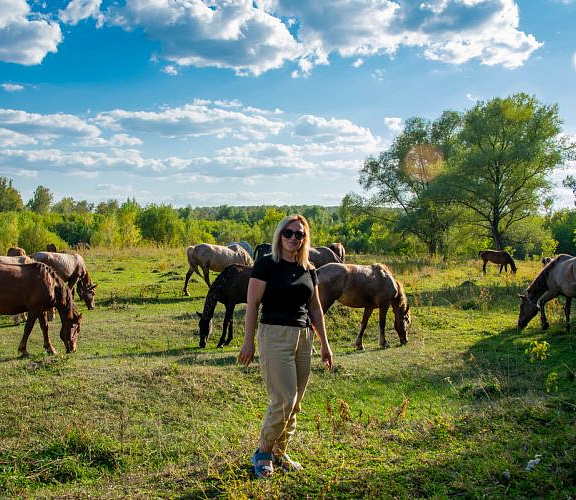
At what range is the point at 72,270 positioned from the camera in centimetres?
1638

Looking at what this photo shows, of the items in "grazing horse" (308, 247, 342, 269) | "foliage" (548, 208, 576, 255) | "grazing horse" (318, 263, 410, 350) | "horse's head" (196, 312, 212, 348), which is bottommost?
"horse's head" (196, 312, 212, 348)

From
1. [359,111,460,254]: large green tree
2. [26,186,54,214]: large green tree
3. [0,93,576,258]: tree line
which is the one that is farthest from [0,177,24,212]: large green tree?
[359,111,460,254]: large green tree

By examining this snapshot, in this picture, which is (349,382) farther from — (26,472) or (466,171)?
(466,171)

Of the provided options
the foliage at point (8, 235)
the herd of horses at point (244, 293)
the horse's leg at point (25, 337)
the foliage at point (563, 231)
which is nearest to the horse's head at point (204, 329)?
the herd of horses at point (244, 293)

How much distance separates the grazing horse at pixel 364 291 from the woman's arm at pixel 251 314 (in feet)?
24.2

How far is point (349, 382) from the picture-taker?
8.90 meters

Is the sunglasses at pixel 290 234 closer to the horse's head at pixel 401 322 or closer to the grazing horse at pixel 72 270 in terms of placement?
the horse's head at pixel 401 322

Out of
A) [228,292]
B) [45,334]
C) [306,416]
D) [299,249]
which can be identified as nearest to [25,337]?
[45,334]

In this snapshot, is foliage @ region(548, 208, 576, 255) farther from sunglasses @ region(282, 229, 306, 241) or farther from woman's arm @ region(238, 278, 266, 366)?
woman's arm @ region(238, 278, 266, 366)

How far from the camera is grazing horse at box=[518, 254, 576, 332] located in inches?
476

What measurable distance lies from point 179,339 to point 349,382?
5115mm

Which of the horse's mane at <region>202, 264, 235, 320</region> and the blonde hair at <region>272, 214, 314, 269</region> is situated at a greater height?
the blonde hair at <region>272, 214, 314, 269</region>

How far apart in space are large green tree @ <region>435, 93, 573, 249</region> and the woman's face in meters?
28.6

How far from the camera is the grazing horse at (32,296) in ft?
Result: 32.7
